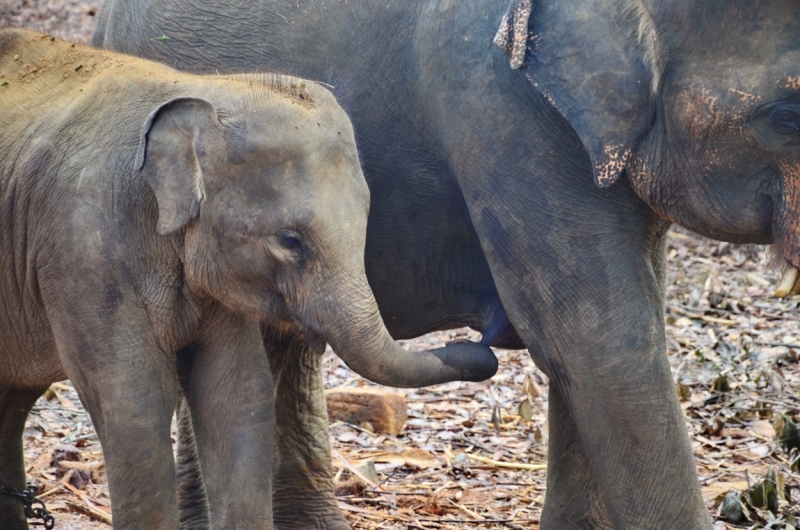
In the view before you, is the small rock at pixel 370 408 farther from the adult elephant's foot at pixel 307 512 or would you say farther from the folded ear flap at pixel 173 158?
the folded ear flap at pixel 173 158

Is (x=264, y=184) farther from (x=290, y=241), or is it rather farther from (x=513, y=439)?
(x=513, y=439)

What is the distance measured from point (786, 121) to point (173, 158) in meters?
1.42

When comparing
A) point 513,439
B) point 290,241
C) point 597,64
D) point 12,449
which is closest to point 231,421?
point 290,241

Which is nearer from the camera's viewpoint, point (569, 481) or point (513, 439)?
point (569, 481)

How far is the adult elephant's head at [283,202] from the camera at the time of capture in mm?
3039

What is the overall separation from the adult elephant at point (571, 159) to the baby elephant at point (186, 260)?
1.14ft

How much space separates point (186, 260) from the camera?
318 cm

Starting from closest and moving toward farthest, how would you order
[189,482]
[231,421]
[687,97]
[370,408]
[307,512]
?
[687,97] < [231,421] < [189,482] < [307,512] < [370,408]

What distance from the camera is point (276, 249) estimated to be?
3.08 metres

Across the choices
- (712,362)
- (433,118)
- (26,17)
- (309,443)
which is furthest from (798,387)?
(26,17)

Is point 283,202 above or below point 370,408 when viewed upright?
above

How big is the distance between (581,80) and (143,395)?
1.31 meters

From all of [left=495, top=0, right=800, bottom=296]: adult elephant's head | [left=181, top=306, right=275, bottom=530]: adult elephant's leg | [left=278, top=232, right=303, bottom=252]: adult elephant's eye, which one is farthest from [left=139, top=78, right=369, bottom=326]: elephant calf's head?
[left=495, top=0, right=800, bottom=296]: adult elephant's head

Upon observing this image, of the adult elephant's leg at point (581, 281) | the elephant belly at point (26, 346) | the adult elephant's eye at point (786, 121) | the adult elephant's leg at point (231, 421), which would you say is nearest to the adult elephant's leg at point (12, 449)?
the elephant belly at point (26, 346)
